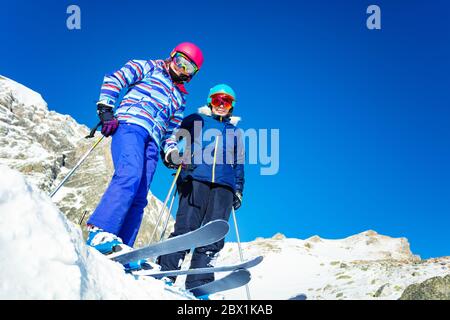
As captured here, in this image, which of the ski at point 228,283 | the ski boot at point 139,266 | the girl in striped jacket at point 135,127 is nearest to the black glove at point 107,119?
the girl in striped jacket at point 135,127

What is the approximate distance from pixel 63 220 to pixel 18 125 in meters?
153

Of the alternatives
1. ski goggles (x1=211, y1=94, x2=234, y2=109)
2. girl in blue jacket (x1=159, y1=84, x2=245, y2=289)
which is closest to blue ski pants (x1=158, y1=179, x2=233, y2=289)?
girl in blue jacket (x1=159, y1=84, x2=245, y2=289)

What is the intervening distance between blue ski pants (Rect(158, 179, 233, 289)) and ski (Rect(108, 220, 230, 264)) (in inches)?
57.5

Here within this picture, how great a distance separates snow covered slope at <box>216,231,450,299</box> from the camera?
8586 millimetres

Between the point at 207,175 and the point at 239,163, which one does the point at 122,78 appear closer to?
the point at 207,175

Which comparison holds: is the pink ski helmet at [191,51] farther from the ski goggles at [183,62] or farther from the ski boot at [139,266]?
the ski boot at [139,266]

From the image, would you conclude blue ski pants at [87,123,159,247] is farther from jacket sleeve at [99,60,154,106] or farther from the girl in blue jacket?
the girl in blue jacket

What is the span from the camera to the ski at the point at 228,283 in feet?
11.2

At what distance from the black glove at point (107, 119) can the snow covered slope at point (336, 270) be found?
240 inches

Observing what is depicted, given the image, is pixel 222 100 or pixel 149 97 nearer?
pixel 149 97

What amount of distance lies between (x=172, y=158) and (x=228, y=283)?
87.6 inches

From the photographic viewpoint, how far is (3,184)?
1.79 m

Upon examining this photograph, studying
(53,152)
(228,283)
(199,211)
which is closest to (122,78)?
(199,211)

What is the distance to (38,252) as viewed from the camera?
170cm
